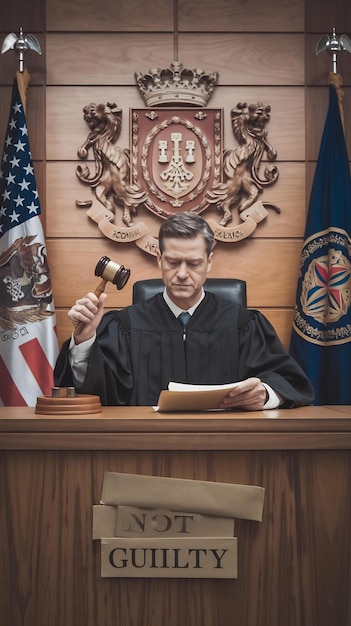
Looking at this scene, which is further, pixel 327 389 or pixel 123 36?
pixel 123 36

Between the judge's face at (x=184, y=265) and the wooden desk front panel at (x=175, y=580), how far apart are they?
138 centimetres

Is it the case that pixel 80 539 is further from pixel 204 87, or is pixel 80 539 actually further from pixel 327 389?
pixel 204 87

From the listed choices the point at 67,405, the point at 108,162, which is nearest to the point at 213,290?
the point at 108,162

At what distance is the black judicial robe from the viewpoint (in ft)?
9.43

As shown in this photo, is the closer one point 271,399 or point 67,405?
point 67,405

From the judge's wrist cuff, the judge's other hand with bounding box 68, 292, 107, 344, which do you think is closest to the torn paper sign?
the judge's wrist cuff

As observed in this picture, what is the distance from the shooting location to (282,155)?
4.54 m

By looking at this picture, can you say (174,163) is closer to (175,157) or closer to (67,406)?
(175,157)

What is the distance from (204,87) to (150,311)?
6.37 feet

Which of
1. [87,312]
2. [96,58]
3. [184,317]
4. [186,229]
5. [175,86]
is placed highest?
[96,58]

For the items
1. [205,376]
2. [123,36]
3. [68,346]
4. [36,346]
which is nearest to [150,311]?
[205,376]

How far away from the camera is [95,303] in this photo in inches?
90.7

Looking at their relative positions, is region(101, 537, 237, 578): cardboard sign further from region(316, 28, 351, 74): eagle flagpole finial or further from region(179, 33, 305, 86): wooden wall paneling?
region(179, 33, 305, 86): wooden wall paneling

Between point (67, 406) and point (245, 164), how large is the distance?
9.50 feet
